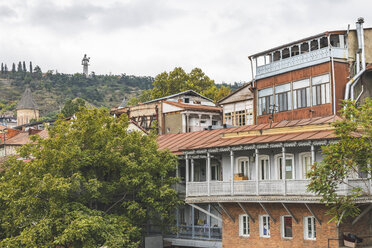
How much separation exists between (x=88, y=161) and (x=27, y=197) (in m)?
3.96

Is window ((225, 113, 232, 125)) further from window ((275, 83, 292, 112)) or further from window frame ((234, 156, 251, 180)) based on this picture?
window frame ((234, 156, 251, 180))

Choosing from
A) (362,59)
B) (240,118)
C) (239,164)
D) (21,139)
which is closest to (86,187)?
(239,164)

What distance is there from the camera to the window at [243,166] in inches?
1304

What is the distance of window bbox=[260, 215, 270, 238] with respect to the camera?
30.8 meters

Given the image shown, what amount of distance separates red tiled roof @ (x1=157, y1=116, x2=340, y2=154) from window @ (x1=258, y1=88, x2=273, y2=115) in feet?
6.47

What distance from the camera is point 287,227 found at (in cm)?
2989

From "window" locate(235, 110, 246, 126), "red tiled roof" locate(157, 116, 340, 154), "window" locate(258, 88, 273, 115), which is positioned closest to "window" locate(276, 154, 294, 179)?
"red tiled roof" locate(157, 116, 340, 154)

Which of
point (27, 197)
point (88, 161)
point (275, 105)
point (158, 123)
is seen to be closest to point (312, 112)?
point (275, 105)

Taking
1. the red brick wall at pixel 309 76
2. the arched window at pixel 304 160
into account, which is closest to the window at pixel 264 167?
the arched window at pixel 304 160

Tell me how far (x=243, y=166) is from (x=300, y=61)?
8.07 metres

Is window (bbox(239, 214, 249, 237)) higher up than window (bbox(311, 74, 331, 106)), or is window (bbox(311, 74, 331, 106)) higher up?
window (bbox(311, 74, 331, 106))

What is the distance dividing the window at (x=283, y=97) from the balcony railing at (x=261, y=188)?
25.8 feet

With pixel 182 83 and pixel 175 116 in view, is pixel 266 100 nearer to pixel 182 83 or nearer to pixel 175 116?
pixel 175 116

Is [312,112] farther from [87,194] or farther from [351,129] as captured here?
[87,194]
